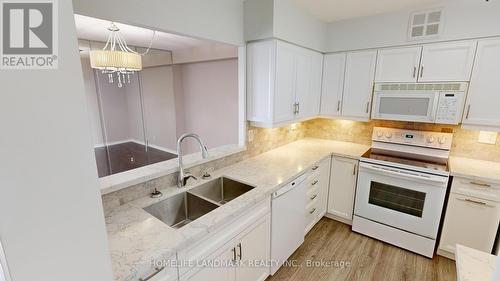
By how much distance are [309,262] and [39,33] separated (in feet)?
8.25

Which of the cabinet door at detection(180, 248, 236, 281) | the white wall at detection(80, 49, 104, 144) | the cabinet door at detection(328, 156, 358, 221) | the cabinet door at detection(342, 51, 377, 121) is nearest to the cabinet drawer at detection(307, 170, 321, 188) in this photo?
the cabinet door at detection(328, 156, 358, 221)

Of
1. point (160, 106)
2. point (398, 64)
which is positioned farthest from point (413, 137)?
point (160, 106)

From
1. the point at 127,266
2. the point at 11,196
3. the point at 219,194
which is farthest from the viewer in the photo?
the point at 219,194

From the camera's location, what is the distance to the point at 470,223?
209 cm

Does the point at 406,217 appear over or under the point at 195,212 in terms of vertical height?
under

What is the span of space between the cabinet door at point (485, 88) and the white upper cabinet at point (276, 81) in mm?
1527

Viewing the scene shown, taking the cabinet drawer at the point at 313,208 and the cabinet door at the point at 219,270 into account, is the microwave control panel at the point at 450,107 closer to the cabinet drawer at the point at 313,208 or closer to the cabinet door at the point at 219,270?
the cabinet drawer at the point at 313,208

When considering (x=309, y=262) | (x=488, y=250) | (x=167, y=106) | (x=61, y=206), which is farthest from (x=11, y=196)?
(x=167, y=106)

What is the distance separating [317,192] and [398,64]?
1.66m

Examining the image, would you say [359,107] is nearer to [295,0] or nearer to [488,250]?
[295,0]

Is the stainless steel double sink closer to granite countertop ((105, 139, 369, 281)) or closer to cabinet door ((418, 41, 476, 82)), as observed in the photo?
granite countertop ((105, 139, 369, 281))

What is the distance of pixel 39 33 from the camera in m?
0.65

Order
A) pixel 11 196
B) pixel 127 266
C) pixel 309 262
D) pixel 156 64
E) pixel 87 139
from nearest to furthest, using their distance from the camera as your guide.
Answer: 1. pixel 11 196
2. pixel 87 139
3. pixel 127 266
4. pixel 309 262
5. pixel 156 64

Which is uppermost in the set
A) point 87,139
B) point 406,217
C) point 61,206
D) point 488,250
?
point 87,139
